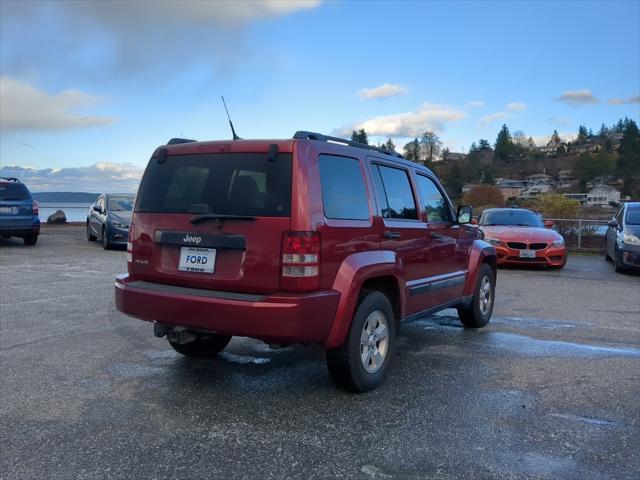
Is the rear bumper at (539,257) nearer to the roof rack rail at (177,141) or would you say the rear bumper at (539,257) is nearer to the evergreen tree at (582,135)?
the roof rack rail at (177,141)

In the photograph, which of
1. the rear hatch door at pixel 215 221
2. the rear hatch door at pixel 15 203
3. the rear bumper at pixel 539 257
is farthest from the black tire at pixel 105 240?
the rear hatch door at pixel 215 221

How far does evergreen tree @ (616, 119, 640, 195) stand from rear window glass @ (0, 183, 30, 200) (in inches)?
2968

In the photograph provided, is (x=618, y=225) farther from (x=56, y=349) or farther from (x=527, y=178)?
(x=527, y=178)

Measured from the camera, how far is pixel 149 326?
6.27m

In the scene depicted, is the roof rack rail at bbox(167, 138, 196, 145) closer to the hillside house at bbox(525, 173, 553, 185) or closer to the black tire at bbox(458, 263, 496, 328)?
the black tire at bbox(458, 263, 496, 328)

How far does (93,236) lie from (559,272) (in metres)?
13.2

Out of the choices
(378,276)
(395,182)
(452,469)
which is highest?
(395,182)

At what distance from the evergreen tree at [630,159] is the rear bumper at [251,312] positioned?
79.7 m

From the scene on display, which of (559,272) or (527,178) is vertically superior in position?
(527,178)

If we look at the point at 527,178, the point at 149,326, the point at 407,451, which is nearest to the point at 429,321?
the point at 149,326

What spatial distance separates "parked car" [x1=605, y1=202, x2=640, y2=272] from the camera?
1137 cm

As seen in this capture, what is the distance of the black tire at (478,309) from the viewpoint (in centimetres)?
645

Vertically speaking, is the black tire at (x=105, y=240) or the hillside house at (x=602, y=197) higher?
the hillside house at (x=602, y=197)

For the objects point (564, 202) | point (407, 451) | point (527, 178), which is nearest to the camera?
point (407, 451)
